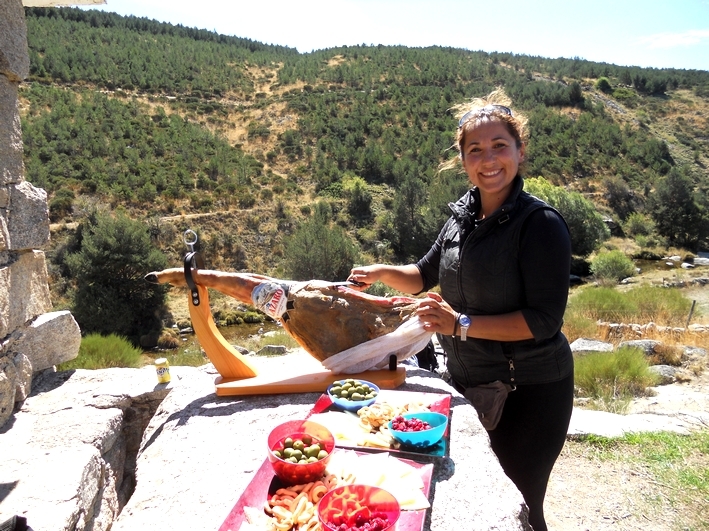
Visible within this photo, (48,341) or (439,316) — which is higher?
(439,316)

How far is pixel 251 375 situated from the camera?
275cm

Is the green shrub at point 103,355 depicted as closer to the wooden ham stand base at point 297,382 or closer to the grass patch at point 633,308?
the wooden ham stand base at point 297,382

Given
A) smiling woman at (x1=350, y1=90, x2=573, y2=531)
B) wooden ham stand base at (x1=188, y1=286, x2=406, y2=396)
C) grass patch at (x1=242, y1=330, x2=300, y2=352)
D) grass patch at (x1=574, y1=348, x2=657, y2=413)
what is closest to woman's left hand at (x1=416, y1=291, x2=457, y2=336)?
smiling woman at (x1=350, y1=90, x2=573, y2=531)

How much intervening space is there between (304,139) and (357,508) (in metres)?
35.8

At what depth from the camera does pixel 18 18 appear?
299cm

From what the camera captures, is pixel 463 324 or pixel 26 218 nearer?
pixel 463 324

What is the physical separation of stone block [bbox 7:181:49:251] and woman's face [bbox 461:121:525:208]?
2616 millimetres

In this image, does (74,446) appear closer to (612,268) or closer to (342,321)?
(342,321)

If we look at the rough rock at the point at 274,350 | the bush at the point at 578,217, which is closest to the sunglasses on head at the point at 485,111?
the rough rock at the point at 274,350

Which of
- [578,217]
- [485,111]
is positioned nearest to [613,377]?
[485,111]

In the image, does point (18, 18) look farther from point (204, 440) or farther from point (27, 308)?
point (204, 440)

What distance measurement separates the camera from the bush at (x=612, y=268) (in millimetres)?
18609

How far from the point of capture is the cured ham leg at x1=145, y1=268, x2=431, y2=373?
266cm

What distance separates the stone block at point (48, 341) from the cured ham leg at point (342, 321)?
1.04 m
